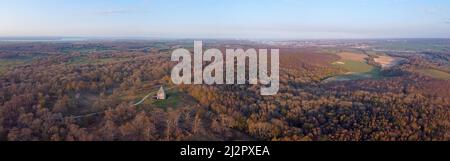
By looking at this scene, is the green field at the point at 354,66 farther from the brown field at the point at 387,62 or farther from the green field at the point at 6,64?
the green field at the point at 6,64

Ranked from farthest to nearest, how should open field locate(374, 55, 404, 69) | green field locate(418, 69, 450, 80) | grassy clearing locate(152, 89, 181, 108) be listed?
open field locate(374, 55, 404, 69) < green field locate(418, 69, 450, 80) < grassy clearing locate(152, 89, 181, 108)

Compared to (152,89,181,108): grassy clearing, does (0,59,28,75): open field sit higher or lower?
higher

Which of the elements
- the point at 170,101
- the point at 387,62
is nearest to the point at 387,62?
the point at 387,62

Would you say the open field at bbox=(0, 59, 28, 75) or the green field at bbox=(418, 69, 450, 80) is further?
the green field at bbox=(418, 69, 450, 80)

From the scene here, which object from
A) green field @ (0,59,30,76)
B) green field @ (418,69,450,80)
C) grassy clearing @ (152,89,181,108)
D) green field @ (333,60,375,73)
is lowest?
grassy clearing @ (152,89,181,108)

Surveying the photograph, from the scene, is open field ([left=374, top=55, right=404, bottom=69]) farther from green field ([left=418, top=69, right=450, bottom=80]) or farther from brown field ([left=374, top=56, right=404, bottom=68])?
green field ([left=418, top=69, right=450, bottom=80])

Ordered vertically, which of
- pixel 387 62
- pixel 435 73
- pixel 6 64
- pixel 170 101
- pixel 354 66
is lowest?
pixel 170 101

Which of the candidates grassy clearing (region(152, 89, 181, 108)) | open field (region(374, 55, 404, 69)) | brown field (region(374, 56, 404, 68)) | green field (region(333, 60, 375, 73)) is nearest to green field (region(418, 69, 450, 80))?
open field (region(374, 55, 404, 69))

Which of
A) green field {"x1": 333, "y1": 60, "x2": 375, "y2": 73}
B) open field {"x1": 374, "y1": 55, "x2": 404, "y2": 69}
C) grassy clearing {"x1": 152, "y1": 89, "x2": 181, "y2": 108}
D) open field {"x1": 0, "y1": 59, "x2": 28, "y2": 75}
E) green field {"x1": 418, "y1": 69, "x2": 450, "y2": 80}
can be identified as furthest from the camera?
open field {"x1": 374, "y1": 55, "x2": 404, "y2": 69}

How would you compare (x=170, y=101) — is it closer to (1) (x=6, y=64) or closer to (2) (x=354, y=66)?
(1) (x=6, y=64)

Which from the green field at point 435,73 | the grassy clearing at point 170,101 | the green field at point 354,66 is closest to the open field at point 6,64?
the grassy clearing at point 170,101
